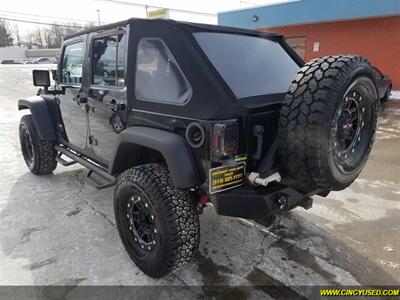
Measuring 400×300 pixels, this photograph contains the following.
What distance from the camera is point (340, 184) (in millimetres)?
2369

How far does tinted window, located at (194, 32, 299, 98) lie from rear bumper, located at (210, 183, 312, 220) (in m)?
0.69

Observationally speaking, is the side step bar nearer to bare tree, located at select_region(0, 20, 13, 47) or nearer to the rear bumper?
the rear bumper

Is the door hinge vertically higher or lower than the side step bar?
higher

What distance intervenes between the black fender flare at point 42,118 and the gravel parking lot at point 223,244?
72 cm

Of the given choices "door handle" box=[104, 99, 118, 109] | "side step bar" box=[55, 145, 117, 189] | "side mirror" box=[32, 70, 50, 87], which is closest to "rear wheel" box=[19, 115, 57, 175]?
"side step bar" box=[55, 145, 117, 189]

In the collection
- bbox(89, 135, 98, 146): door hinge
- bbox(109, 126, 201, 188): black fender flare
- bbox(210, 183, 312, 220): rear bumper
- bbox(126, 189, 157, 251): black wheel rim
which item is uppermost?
bbox(109, 126, 201, 188): black fender flare

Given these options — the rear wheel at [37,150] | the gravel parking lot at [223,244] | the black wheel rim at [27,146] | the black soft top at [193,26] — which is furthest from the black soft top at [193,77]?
the black wheel rim at [27,146]

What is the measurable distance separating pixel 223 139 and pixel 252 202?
0.48m

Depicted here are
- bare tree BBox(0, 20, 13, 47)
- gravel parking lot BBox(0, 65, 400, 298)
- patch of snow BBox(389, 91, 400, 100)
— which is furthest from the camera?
bare tree BBox(0, 20, 13, 47)

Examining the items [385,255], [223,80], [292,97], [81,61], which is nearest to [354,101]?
[292,97]

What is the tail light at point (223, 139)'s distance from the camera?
2150mm

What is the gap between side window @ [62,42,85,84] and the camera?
3.77 metres

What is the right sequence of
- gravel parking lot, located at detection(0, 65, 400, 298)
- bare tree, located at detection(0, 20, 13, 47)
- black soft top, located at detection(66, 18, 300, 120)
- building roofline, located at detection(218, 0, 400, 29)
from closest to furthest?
black soft top, located at detection(66, 18, 300, 120) → gravel parking lot, located at detection(0, 65, 400, 298) → building roofline, located at detection(218, 0, 400, 29) → bare tree, located at detection(0, 20, 13, 47)

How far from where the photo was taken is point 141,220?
2.74m
